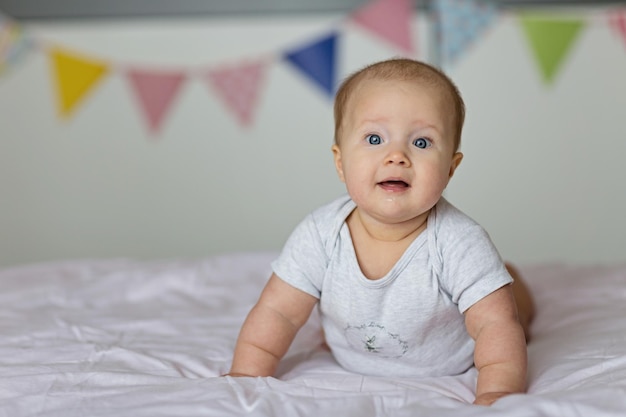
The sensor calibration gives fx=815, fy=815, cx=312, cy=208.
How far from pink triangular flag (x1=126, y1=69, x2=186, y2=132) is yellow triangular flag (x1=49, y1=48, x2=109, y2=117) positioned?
0.10 m

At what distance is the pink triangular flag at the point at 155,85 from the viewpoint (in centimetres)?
254

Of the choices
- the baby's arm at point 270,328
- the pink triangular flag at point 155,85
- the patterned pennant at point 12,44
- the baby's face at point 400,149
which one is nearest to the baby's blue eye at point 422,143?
the baby's face at point 400,149

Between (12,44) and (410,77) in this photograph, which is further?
(12,44)

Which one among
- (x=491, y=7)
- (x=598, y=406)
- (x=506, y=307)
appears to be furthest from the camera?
(x=491, y=7)

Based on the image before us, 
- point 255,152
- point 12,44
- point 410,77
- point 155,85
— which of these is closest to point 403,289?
point 410,77

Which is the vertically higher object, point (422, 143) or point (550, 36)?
point (550, 36)

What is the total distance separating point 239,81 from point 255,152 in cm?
23

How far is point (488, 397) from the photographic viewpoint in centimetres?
93

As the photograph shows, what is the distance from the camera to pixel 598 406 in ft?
2.83

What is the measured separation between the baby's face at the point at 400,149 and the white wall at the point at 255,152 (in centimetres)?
149

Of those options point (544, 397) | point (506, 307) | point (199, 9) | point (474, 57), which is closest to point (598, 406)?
point (544, 397)

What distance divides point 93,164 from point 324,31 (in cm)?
85

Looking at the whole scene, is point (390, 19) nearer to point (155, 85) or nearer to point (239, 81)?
point (239, 81)

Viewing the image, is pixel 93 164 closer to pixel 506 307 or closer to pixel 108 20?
pixel 108 20
